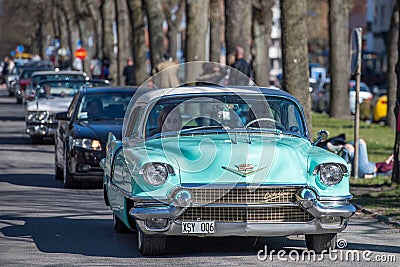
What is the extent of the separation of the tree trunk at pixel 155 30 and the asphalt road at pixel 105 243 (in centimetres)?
1992

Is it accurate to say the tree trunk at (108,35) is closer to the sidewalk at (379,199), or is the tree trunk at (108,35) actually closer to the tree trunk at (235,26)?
the tree trunk at (235,26)

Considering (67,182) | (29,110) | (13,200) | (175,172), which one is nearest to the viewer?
(175,172)

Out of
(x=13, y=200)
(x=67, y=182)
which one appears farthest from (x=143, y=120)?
(x=67, y=182)

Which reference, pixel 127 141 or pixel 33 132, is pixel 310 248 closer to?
pixel 127 141

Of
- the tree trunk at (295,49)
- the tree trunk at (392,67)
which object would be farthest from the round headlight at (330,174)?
the tree trunk at (392,67)

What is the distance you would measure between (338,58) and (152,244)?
1015 inches

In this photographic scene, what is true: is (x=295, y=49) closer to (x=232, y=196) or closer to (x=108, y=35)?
(x=232, y=196)

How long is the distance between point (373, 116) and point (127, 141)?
1115 inches

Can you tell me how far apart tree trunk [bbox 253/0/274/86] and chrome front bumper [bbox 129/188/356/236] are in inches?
1008

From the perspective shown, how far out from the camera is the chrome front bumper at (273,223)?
873cm

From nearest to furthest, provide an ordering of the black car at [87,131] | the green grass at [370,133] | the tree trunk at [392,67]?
1. the black car at [87,131]
2. the green grass at [370,133]
3. the tree trunk at [392,67]

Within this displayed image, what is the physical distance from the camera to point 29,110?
23625mm

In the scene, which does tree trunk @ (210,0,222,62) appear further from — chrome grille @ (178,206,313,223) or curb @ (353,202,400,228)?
chrome grille @ (178,206,313,223)
